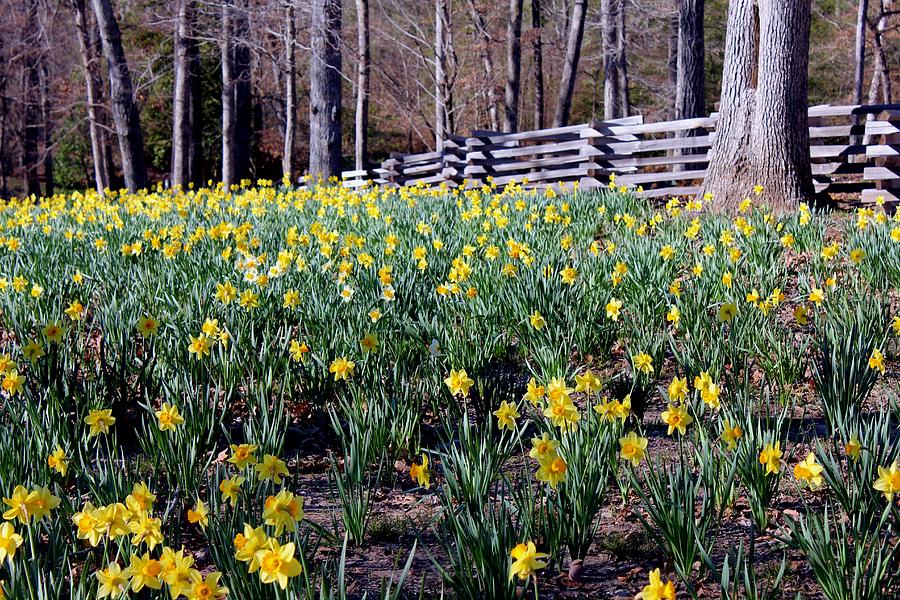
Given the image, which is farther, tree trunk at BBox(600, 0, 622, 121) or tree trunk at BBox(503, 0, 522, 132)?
tree trunk at BBox(600, 0, 622, 121)

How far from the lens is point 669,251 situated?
13.9 ft

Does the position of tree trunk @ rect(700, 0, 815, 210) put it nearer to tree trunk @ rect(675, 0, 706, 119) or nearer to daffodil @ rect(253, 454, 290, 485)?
tree trunk @ rect(675, 0, 706, 119)

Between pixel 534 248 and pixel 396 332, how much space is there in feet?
6.00

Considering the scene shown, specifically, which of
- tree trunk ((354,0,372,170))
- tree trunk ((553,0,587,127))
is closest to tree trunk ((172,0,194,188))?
tree trunk ((354,0,372,170))

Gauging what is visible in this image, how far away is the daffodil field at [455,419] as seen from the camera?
70.6 inches

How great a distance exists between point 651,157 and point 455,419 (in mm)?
8870

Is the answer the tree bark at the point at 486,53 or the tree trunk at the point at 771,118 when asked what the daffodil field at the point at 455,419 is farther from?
the tree bark at the point at 486,53

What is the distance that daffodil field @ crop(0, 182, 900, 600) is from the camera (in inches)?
70.6

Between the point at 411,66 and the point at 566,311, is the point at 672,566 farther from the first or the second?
the point at 411,66

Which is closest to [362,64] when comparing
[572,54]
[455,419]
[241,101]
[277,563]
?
[572,54]

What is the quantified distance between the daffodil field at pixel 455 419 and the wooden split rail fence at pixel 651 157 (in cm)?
395

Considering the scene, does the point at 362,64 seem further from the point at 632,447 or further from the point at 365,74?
the point at 632,447

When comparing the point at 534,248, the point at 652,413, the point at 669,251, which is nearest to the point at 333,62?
the point at 534,248

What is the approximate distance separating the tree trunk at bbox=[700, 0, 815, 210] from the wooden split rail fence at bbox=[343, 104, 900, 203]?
141 centimetres
